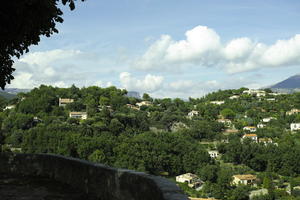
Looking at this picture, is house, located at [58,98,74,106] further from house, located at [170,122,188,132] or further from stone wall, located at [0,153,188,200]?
stone wall, located at [0,153,188,200]

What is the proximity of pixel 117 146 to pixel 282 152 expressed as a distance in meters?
43.9

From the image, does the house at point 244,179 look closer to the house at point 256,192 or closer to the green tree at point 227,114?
the house at point 256,192

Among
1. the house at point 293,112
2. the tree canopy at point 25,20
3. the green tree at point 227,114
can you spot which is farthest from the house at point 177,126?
the tree canopy at point 25,20

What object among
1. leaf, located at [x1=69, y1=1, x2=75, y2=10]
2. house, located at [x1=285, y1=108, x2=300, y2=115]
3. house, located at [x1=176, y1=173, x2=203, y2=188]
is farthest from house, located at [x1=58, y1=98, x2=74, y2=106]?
leaf, located at [x1=69, y1=1, x2=75, y2=10]

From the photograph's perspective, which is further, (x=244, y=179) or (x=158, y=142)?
(x=158, y=142)

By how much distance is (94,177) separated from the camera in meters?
4.95

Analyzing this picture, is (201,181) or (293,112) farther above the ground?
(293,112)

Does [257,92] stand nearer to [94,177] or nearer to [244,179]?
[244,179]

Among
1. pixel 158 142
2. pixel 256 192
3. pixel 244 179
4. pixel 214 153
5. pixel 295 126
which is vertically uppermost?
pixel 295 126

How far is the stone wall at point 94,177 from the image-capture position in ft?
11.1

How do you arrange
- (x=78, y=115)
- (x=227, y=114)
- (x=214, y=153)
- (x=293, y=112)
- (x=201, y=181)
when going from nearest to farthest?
(x=201, y=181)
(x=214, y=153)
(x=78, y=115)
(x=293, y=112)
(x=227, y=114)

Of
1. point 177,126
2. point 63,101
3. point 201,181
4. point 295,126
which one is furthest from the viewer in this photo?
point 63,101

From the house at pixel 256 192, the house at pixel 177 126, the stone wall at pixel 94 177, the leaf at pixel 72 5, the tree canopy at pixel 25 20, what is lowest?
the house at pixel 256 192

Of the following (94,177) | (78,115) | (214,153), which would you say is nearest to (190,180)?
(214,153)
